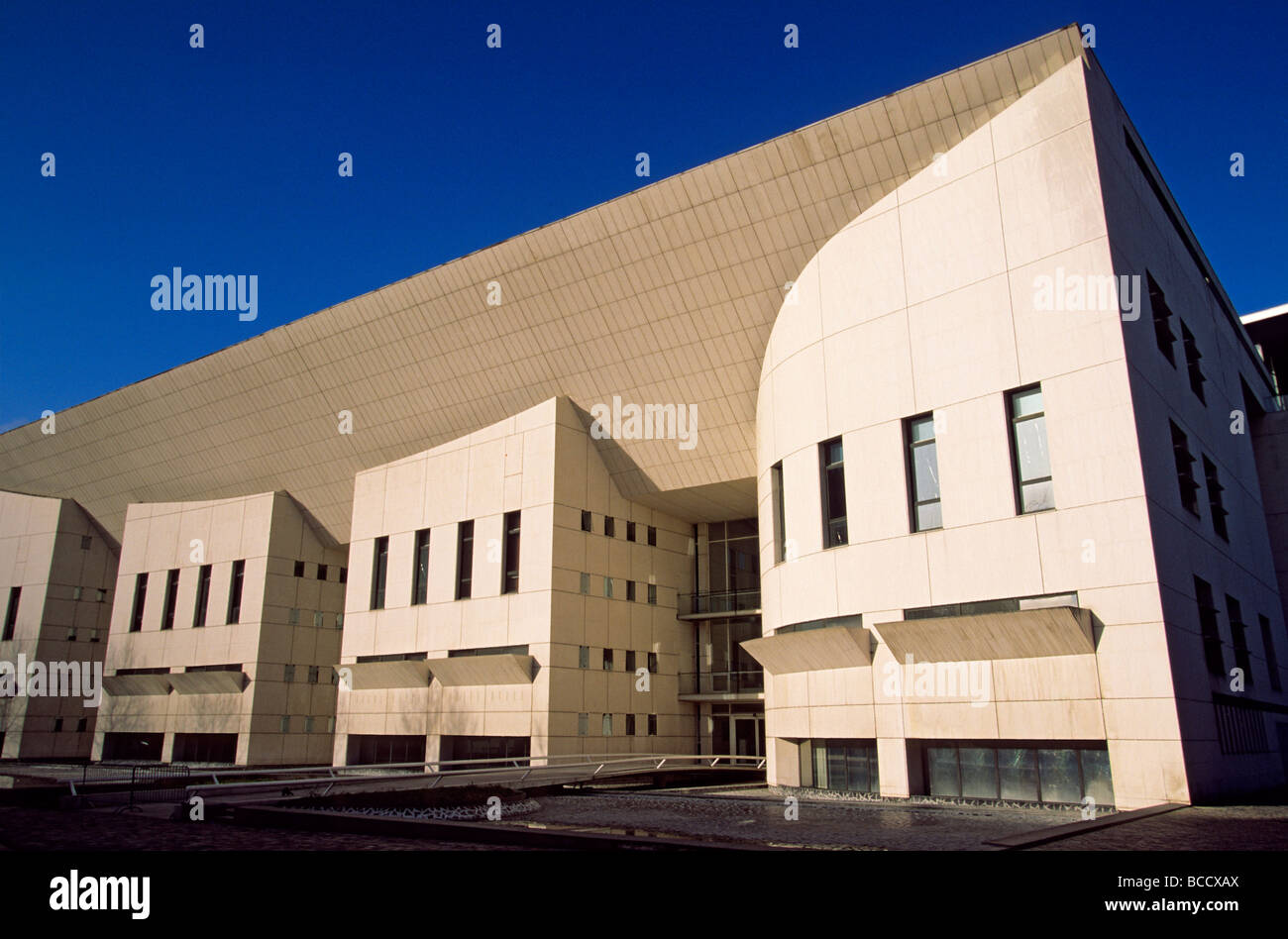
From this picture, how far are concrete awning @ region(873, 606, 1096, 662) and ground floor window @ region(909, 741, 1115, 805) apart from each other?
1.99 meters

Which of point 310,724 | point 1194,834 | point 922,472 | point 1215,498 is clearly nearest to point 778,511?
point 922,472

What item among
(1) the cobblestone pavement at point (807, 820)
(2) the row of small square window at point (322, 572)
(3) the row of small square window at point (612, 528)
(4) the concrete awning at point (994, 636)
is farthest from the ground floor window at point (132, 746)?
(4) the concrete awning at point (994, 636)

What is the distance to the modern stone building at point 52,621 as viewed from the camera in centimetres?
4925

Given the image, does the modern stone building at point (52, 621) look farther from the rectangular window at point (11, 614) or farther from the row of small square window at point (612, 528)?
the row of small square window at point (612, 528)

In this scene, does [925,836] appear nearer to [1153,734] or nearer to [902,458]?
[1153,734]

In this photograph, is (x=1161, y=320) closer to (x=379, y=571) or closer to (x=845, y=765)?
(x=845, y=765)

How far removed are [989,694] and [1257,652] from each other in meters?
10.9

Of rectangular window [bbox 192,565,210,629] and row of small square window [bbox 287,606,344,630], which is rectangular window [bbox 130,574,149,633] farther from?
row of small square window [bbox 287,606,344,630]

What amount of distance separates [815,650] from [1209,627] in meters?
9.13

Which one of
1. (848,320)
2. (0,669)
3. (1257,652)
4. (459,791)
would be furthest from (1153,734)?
(0,669)

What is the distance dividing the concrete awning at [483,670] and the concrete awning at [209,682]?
12953 millimetres

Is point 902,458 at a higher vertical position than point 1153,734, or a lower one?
higher

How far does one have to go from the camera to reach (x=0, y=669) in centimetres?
5038

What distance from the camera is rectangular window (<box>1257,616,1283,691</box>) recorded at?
26.7 metres
